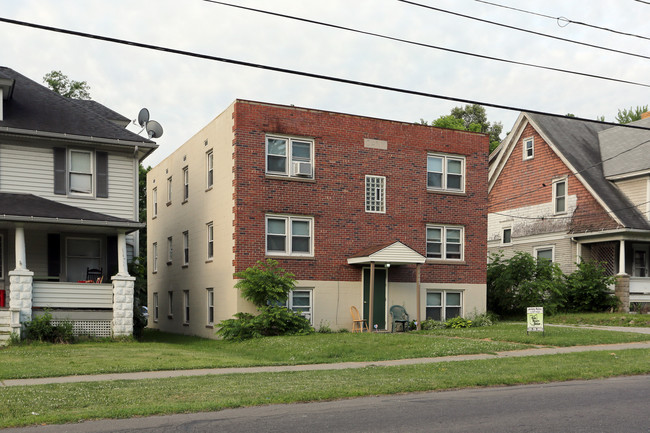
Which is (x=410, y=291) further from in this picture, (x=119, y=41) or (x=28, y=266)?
(x=119, y=41)

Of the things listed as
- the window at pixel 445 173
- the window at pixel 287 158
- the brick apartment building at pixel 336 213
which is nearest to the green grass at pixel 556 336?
the brick apartment building at pixel 336 213

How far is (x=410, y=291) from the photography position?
2558 centimetres

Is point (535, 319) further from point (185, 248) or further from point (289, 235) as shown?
point (185, 248)

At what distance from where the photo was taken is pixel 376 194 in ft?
83.5

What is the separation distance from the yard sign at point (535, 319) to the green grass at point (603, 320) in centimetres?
717

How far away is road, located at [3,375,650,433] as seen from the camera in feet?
26.6

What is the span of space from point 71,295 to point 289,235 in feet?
23.9

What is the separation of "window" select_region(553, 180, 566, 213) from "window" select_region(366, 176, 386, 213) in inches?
472

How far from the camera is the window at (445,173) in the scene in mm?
26609

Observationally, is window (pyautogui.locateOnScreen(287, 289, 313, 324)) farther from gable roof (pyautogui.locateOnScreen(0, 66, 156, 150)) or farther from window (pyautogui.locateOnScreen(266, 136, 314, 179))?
gable roof (pyautogui.locateOnScreen(0, 66, 156, 150))

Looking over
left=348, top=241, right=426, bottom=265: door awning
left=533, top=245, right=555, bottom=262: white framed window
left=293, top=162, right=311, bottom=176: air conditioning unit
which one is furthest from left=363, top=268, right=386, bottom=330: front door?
left=533, top=245, right=555, bottom=262: white framed window

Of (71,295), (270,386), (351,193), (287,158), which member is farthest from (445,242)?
(270,386)

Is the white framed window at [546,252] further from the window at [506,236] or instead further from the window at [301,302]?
the window at [301,302]

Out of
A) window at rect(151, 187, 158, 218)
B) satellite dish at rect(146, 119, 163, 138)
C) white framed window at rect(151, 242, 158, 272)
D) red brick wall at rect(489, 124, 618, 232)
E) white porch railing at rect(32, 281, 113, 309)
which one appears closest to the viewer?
white porch railing at rect(32, 281, 113, 309)
